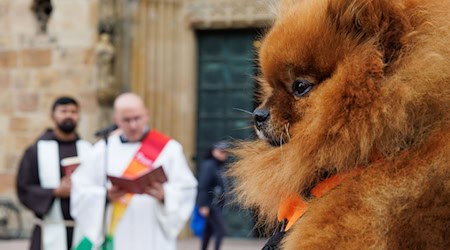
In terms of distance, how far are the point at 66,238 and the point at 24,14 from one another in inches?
328

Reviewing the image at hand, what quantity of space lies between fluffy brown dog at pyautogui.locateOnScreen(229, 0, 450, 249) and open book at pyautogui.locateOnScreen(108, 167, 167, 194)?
3.39 metres

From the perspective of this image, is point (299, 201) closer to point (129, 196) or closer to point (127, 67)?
point (129, 196)

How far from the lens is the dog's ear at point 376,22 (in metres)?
1.81

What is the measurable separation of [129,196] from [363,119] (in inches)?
159

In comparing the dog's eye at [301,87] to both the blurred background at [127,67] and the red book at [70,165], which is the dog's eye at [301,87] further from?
the blurred background at [127,67]

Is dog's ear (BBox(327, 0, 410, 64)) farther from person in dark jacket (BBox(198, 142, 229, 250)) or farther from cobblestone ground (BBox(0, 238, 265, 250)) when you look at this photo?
cobblestone ground (BBox(0, 238, 265, 250))

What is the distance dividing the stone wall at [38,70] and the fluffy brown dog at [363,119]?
11.5 m

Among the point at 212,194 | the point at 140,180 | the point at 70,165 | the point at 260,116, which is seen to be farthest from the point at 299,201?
the point at 212,194

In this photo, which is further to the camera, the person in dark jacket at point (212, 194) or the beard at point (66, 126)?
the person in dark jacket at point (212, 194)

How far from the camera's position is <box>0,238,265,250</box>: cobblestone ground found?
12.2 meters

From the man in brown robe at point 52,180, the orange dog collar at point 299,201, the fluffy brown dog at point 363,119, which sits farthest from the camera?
the man in brown robe at point 52,180

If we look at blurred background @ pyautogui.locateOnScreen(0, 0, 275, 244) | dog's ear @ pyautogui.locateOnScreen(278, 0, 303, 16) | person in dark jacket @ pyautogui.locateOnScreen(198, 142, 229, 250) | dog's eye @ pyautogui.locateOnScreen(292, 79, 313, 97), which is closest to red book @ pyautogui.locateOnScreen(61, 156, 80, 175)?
person in dark jacket @ pyautogui.locateOnScreen(198, 142, 229, 250)

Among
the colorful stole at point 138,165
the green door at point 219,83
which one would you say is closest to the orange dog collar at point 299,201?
the colorful stole at point 138,165

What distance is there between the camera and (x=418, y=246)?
1.59m
